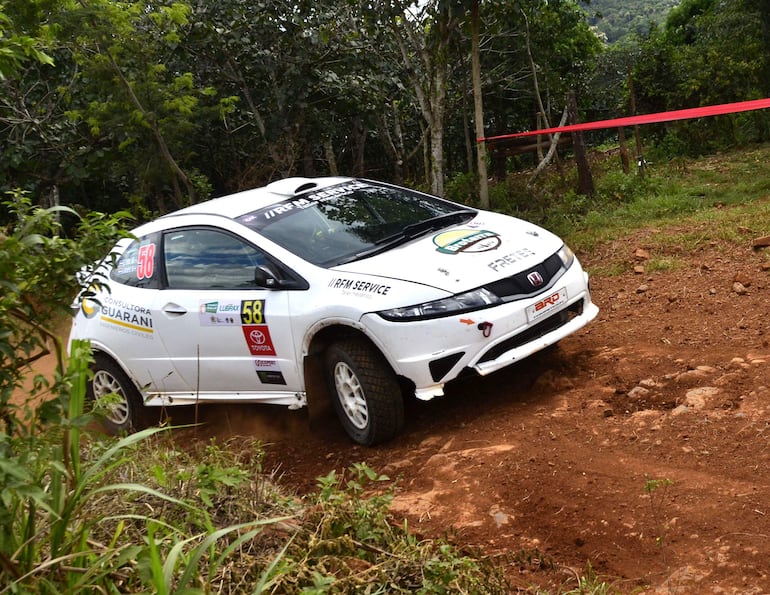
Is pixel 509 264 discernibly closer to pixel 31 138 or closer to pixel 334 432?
pixel 334 432

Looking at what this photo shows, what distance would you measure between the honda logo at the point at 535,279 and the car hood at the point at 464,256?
5 cm

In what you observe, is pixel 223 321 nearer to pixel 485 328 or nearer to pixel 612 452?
pixel 485 328

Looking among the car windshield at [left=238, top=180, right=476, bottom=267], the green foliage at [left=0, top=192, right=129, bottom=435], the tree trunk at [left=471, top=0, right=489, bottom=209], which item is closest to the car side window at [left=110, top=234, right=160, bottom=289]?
the car windshield at [left=238, top=180, right=476, bottom=267]

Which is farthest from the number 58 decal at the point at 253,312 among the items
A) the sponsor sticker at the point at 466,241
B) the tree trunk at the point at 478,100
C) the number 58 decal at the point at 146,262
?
the tree trunk at the point at 478,100

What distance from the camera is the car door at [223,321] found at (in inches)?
203

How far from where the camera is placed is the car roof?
A: 5.70m

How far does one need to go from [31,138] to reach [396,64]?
6213 millimetres

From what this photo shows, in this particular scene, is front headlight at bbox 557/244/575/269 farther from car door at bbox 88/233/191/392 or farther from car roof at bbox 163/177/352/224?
car door at bbox 88/233/191/392

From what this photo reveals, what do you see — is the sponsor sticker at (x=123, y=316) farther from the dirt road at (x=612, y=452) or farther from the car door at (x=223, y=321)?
the dirt road at (x=612, y=452)

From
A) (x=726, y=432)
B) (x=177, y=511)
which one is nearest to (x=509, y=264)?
(x=726, y=432)

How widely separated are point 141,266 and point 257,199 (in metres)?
0.98

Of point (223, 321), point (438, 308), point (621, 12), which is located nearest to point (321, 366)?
point (223, 321)

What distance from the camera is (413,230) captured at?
5.58 m

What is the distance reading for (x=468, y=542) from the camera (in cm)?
355
